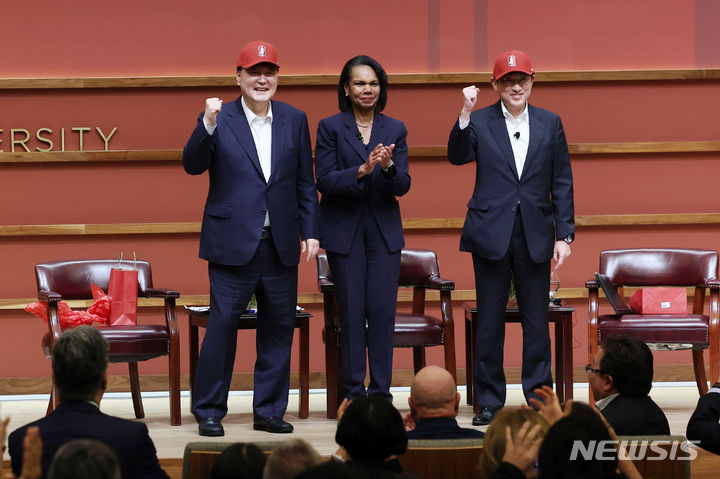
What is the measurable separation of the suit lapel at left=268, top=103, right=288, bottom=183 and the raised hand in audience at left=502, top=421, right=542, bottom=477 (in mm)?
2492

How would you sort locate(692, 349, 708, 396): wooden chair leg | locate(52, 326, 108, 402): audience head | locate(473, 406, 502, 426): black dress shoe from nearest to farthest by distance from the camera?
1. locate(52, 326, 108, 402): audience head
2. locate(473, 406, 502, 426): black dress shoe
3. locate(692, 349, 708, 396): wooden chair leg

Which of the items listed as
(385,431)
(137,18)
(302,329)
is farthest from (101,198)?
(385,431)

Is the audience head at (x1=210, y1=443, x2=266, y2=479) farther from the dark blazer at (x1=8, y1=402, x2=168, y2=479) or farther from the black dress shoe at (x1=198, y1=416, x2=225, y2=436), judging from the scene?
the black dress shoe at (x1=198, y1=416, x2=225, y2=436)

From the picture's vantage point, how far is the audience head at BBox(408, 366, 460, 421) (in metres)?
2.66

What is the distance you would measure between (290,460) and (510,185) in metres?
2.76

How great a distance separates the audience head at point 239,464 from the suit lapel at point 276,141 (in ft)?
7.86

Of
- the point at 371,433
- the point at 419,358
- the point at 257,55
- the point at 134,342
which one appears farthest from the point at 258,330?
the point at 371,433

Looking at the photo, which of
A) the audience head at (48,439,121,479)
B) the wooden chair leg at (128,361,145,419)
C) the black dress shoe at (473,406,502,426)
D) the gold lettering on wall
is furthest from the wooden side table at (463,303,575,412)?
the audience head at (48,439,121,479)

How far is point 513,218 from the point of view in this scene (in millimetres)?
4496

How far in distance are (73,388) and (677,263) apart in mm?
3753

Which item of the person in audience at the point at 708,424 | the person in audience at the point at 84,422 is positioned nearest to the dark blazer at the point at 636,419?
the person in audience at the point at 708,424

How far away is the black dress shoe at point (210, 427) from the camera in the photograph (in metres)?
4.27

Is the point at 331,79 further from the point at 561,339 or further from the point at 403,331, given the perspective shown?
the point at 561,339

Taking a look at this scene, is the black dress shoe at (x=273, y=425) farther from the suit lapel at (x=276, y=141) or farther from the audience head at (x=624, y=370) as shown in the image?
the audience head at (x=624, y=370)
